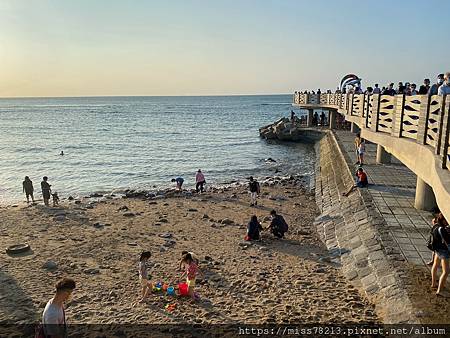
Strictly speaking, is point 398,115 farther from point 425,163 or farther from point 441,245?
point 441,245

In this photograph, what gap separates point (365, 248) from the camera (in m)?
9.24

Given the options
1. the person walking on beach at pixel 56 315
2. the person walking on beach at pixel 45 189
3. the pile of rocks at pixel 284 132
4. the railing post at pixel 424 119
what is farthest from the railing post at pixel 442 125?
the pile of rocks at pixel 284 132

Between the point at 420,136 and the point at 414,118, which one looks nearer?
the point at 420,136

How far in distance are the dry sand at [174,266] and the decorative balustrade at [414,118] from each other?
3.65m

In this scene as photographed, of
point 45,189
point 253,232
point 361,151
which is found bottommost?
point 253,232

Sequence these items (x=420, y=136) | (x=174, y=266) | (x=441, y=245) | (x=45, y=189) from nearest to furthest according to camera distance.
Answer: (x=441, y=245)
(x=420, y=136)
(x=174, y=266)
(x=45, y=189)

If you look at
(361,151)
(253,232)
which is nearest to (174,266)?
(253,232)

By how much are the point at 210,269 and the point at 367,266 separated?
165 inches

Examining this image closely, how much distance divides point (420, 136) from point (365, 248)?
3123 millimetres

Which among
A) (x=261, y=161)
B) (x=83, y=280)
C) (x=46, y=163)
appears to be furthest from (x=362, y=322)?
(x=46, y=163)

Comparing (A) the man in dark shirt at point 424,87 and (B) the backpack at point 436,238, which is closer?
(B) the backpack at point 436,238

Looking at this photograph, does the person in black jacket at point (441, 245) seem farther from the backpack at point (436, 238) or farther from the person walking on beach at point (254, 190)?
the person walking on beach at point (254, 190)

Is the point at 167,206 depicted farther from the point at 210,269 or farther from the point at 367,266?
the point at 367,266

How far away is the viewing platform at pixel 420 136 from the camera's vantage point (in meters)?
6.30
